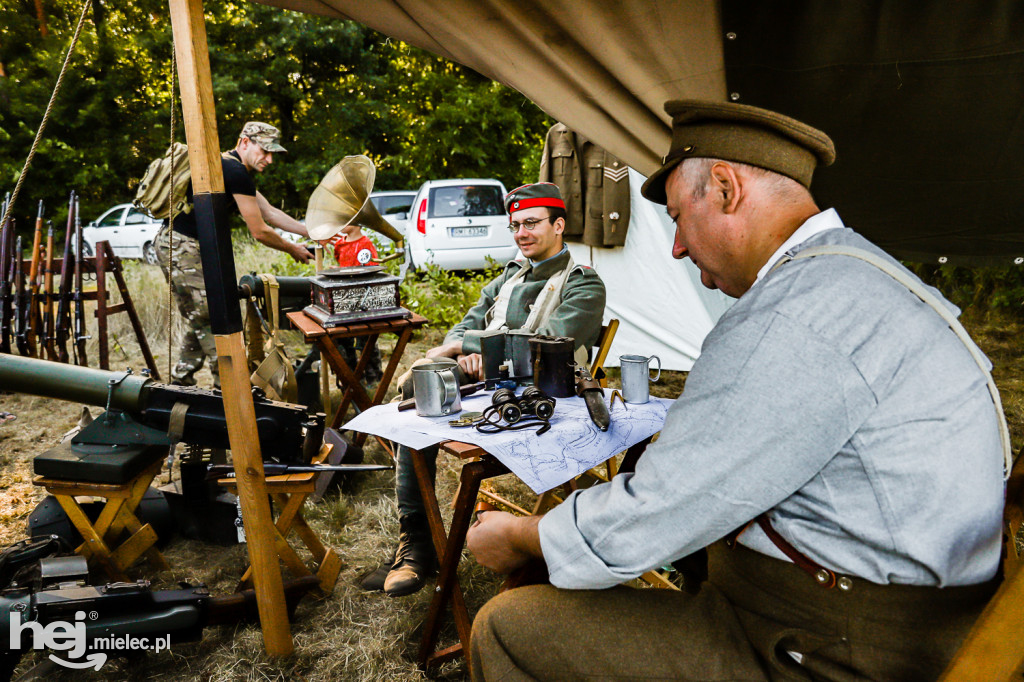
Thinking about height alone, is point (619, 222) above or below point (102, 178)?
below

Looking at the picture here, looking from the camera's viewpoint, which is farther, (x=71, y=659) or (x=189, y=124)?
(x=71, y=659)

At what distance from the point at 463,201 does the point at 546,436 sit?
27.5 ft

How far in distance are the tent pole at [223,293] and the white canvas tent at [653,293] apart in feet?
12.5

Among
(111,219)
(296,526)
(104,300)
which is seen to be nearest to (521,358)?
(296,526)

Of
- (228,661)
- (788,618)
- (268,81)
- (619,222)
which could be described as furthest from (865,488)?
(268,81)

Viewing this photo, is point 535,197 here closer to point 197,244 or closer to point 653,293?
point 653,293

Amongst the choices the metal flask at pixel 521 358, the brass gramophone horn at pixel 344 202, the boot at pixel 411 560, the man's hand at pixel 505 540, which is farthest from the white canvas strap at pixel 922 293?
the brass gramophone horn at pixel 344 202

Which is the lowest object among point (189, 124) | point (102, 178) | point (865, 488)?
point (865, 488)

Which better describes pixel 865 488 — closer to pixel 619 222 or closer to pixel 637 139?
pixel 637 139

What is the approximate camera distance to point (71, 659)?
85.6 inches

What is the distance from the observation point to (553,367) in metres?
2.26

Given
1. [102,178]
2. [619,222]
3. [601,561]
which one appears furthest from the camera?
[102,178]

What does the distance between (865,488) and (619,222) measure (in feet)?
14.7

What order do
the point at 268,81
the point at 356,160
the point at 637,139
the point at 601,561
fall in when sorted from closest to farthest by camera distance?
the point at 601,561 → the point at 637,139 → the point at 356,160 → the point at 268,81
